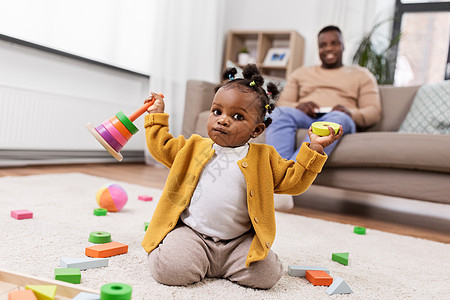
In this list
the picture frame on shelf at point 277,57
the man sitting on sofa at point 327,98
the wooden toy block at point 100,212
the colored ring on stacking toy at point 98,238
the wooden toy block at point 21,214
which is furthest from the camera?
the picture frame on shelf at point 277,57

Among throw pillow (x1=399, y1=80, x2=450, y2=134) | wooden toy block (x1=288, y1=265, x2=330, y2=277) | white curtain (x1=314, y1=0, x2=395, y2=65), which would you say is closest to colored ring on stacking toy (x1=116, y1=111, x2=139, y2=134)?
wooden toy block (x1=288, y1=265, x2=330, y2=277)

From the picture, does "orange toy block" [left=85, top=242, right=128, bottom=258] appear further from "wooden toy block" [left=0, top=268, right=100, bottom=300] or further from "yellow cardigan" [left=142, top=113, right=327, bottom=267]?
"wooden toy block" [left=0, top=268, right=100, bottom=300]

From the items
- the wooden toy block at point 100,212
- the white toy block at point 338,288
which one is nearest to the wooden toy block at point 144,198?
the wooden toy block at point 100,212

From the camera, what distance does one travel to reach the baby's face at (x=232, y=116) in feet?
2.87

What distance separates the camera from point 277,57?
385 centimetres

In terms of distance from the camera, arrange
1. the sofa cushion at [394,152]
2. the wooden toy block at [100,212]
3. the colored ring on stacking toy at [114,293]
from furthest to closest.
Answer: the sofa cushion at [394,152]
the wooden toy block at [100,212]
the colored ring on stacking toy at [114,293]

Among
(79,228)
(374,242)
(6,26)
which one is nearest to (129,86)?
(6,26)

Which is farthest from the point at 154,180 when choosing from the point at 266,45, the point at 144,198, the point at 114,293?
the point at 266,45

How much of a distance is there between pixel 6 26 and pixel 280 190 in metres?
2.05

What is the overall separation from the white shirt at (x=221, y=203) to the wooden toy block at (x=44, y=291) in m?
0.33

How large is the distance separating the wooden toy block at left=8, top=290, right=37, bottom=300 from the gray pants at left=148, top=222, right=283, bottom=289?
0.26 meters

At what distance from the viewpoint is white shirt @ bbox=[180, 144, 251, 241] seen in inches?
35.4

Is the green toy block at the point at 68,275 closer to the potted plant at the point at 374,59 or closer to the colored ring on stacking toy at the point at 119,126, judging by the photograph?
the colored ring on stacking toy at the point at 119,126

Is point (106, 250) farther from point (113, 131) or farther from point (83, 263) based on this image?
point (113, 131)
